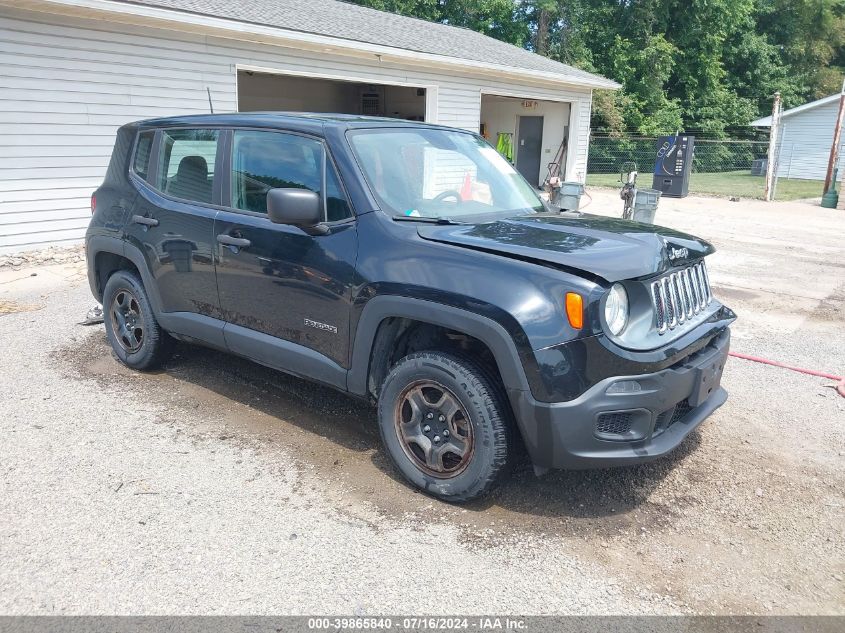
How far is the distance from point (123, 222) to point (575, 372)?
3.58 m

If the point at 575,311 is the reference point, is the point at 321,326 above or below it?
below

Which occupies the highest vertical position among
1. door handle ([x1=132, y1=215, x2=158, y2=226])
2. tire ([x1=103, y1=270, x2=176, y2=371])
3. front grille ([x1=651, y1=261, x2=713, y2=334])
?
door handle ([x1=132, y1=215, x2=158, y2=226])

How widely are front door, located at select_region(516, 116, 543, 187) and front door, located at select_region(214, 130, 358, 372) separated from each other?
68.5 feet

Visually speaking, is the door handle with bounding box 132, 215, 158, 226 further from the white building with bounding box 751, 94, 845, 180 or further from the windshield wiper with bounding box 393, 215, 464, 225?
the white building with bounding box 751, 94, 845, 180

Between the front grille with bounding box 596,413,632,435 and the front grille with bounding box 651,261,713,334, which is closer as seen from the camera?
the front grille with bounding box 596,413,632,435

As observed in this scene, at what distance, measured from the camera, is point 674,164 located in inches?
866

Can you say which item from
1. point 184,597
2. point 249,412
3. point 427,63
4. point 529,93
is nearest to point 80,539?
point 184,597

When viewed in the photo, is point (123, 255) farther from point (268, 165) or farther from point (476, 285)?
point (476, 285)

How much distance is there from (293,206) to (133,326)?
92.7 inches

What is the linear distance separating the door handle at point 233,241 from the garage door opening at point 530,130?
19739mm

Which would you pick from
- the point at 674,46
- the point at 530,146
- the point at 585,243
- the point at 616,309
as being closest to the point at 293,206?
the point at 585,243

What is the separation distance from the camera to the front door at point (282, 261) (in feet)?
12.1

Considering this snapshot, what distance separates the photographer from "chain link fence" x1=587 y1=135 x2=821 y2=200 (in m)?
25.9

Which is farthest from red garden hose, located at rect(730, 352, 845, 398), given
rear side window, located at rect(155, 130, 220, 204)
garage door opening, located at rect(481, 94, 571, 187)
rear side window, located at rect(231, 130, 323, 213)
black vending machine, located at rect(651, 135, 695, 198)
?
garage door opening, located at rect(481, 94, 571, 187)
